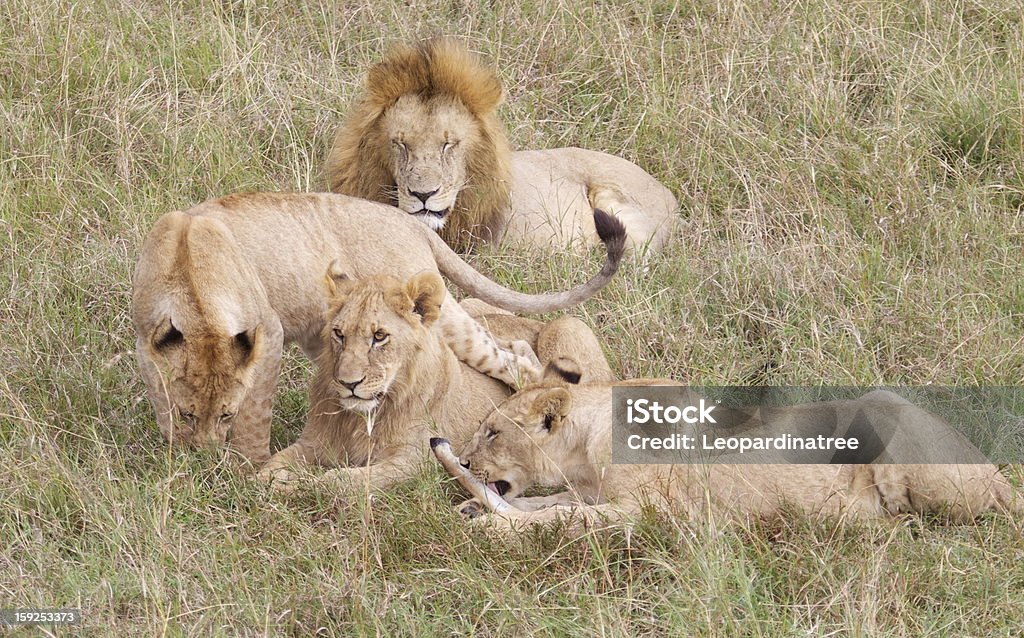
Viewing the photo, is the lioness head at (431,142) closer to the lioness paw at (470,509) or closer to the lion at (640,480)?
the lion at (640,480)

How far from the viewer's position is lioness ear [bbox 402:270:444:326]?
14.5ft

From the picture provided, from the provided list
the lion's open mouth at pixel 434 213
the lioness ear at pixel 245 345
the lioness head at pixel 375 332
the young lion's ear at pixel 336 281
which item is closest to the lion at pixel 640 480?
the lioness head at pixel 375 332

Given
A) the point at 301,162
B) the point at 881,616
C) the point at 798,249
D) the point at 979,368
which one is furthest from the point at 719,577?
the point at 301,162

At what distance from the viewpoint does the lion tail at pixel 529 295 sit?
5.03 m

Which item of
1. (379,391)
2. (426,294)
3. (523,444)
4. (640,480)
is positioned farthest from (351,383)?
(640,480)

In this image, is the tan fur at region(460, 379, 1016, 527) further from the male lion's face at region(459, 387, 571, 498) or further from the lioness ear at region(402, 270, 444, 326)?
the lioness ear at region(402, 270, 444, 326)

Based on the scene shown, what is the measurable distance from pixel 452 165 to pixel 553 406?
167cm

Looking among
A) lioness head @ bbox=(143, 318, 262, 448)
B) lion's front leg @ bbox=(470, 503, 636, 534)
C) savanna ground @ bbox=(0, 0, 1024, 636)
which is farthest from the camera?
lioness head @ bbox=(143, 318, 262, 448)

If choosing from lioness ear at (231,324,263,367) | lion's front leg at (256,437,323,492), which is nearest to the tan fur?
lion's front leg at (256,437,323,492)

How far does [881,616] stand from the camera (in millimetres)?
3514

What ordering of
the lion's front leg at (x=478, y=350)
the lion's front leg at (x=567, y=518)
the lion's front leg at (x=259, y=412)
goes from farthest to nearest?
1. the lion's front leg at (x=478, y=350)
2. the lion's front leg at (x=259, y=412)
3. the lion's front leg at (x=567, y=518)

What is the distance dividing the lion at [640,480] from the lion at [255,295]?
2.05 ft

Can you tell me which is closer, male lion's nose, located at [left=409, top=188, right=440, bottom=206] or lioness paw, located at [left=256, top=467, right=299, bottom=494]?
lioness paw, located at [left=256, top=467, right=299, bottom=494]

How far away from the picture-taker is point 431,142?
555 cm
